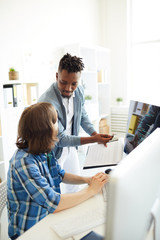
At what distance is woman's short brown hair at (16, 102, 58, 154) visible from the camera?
1105 millimetres

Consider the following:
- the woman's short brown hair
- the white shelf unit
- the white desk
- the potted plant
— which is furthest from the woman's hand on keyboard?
the white shelf unit

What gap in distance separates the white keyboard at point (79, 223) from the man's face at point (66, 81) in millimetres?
971

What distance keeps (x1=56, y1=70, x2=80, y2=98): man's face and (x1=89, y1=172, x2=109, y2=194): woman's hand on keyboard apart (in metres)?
0.76

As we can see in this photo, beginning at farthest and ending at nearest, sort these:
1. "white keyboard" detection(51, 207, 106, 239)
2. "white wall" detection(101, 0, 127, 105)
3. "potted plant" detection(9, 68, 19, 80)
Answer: "white wall" detection(101, 0, 127, 105), "potted plant" detection(9, 68, 19, 80), "white keyboard" detection(51, 207, 106, 239)

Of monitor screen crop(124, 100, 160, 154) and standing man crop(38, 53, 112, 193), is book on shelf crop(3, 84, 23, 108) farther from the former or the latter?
monitor screen crop(124, 100, 160, 154)

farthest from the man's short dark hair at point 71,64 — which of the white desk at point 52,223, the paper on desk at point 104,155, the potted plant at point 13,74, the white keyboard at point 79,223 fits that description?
the potted plant at point 13,74

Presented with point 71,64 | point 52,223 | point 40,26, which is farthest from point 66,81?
point 40,26

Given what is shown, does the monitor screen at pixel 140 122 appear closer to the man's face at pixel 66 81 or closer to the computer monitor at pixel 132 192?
the man's face at pixel 66 81

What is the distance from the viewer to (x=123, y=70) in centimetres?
474

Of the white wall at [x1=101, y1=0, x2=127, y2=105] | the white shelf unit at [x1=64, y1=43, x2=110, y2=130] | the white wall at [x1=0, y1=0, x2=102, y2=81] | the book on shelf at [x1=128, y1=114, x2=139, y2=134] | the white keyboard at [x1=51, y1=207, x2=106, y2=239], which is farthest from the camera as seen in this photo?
the white wall at [x1=101, y1=0, x2=127, y2=105]

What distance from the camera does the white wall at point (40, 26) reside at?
290 cm

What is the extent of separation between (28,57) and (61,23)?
3.37 feet

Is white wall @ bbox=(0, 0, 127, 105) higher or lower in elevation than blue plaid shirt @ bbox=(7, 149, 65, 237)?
higher

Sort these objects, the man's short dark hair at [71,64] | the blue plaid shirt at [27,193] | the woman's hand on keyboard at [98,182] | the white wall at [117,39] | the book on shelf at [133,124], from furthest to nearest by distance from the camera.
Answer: the white wall at [117,39] < the man's short dark hair at [71,64] < the book on shelf at [133,124] < the woman's hand on keyboard at [98,182] < the blue plaid shirt at [27,193]
